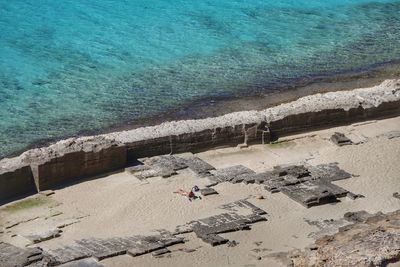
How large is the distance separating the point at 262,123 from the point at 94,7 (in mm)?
12724

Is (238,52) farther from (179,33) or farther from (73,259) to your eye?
(73,259)

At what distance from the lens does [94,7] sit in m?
35.2

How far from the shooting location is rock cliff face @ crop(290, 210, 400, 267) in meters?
16.9

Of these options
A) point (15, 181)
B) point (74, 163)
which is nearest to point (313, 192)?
point (74, 163)

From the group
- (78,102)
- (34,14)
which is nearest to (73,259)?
(78,102)

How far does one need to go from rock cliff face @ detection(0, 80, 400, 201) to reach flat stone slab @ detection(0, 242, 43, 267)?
239cm

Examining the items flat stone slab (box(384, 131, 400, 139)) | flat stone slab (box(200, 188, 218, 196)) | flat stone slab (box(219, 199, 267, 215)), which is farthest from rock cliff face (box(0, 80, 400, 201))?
flat stone slab (box(219, 199, 267, 215))

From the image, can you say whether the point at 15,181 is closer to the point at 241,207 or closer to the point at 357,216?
the point at 241,207

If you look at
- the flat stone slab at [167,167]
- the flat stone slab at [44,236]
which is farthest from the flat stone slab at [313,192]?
the flat stone slab at [44,236]

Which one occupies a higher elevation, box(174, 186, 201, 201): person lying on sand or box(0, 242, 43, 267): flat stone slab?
box(174, 186, 201, 201): person lying on sand

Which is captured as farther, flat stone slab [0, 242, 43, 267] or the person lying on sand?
the person lying on sand

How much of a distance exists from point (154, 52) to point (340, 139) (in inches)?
347

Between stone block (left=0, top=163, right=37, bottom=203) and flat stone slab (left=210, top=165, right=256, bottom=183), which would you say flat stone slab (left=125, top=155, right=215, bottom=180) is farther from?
stone block (left=0, top=163, right=37, bottom=203)

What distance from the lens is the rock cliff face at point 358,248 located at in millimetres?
16906
